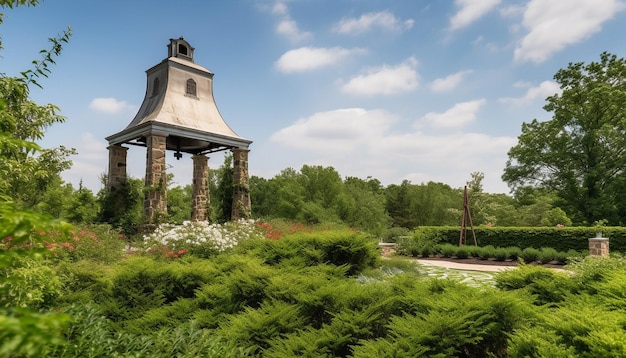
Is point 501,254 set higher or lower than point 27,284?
lower

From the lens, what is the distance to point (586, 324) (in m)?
2.82

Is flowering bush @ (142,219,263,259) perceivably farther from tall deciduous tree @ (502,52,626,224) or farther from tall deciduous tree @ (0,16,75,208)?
tall deciduous tree @ (502,52,626,224)

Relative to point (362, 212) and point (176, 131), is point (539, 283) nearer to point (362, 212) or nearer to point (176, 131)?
point (176, 131)

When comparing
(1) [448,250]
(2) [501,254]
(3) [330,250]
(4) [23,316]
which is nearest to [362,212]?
(1) [448,250]

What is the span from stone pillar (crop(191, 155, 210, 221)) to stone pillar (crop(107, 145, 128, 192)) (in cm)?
273

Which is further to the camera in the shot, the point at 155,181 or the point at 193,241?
the point at 155,181

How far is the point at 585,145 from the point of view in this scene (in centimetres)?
2303

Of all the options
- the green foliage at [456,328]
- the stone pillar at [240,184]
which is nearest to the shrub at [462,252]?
the stone pillar at [240,184]

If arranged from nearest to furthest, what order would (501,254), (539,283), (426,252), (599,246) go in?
(539,283) < (599,246) < (501,254) < (426,252)

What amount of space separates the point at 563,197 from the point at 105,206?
25.4m

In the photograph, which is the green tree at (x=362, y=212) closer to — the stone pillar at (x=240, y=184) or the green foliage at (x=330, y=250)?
the stone pillar at (x=240, y=184)

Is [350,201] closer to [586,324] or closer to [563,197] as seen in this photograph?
[563,197]

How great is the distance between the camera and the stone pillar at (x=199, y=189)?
15.5 m

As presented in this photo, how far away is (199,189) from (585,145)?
74.4 ft
